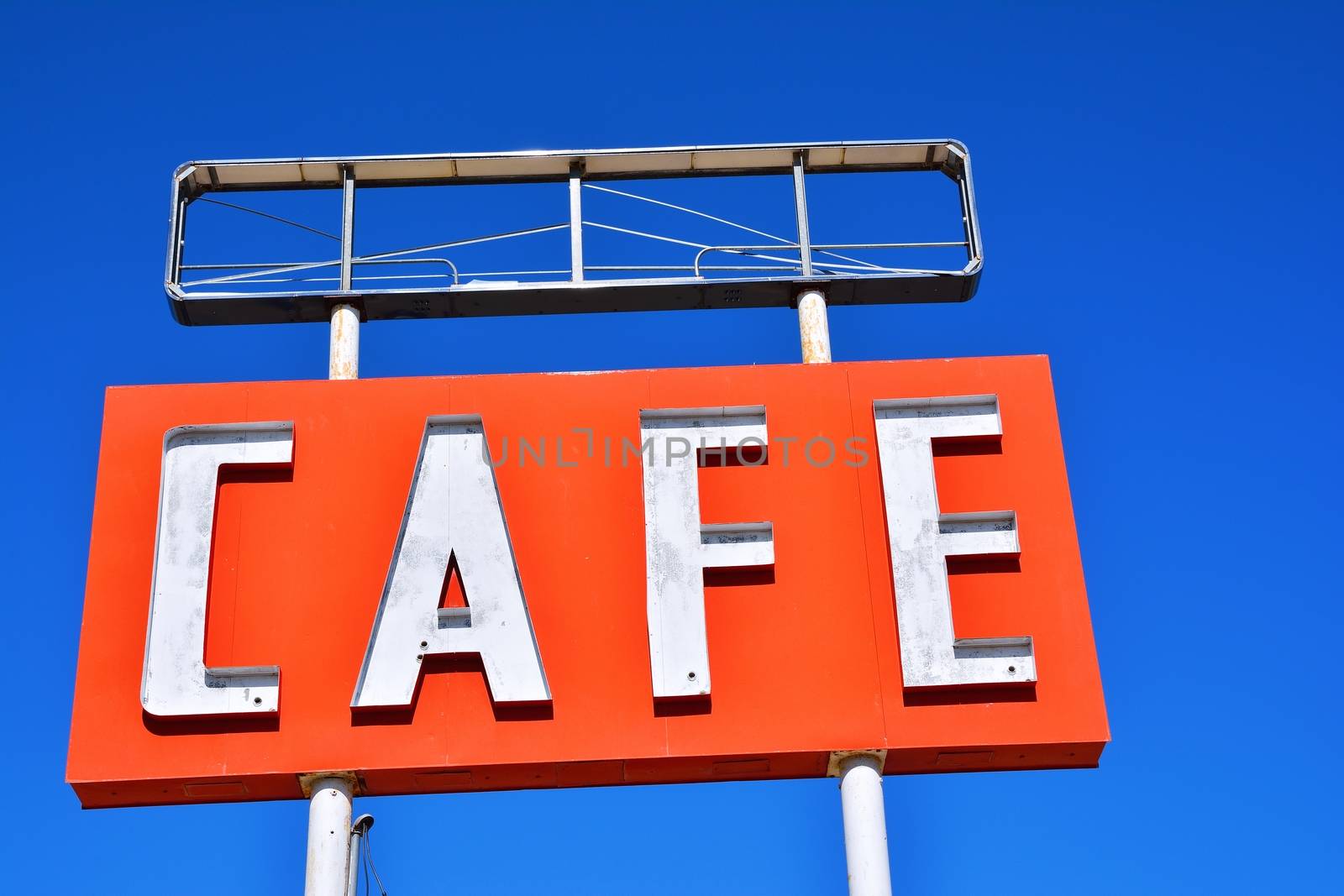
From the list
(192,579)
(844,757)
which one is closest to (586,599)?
(844,757)

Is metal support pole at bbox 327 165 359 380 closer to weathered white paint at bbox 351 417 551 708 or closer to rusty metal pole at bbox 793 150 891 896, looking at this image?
weathered white paint at bbox 351 417 551 708

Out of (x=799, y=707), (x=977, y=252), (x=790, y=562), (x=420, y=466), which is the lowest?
(x=799, y=707)

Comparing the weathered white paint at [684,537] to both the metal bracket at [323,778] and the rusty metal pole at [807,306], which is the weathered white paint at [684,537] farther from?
the metal bracket at [323,778]

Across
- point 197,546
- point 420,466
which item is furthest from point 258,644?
point 420,466

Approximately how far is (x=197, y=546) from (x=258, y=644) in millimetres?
870

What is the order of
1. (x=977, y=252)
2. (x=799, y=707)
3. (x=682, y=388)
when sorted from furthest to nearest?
(x=977, y=252) < (x=682, y=388) < (x=799, y=707)

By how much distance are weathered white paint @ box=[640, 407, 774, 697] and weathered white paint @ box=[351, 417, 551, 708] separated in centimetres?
94

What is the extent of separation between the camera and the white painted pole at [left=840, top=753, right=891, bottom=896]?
1191 cm

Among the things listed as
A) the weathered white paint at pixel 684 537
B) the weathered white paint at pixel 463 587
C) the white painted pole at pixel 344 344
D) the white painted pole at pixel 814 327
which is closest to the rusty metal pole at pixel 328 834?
the weathered white paint at pixel 463 587

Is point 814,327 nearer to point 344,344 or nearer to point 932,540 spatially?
point 932,540

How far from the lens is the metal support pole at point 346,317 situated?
13891 mm

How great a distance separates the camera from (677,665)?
1239 centimetres

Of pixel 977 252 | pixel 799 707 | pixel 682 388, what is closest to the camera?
pixel 799 707

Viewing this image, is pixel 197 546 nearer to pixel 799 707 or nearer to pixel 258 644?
pixel 258 644
